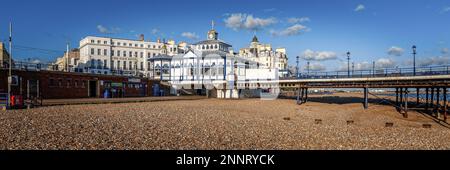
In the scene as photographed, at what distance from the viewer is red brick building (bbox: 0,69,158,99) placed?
1346 inches

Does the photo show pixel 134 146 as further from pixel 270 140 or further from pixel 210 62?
pixel 210 62

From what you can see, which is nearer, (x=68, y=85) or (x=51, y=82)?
(x=51, y=82)

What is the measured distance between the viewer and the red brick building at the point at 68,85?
34188mm

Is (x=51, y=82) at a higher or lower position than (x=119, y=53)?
lower

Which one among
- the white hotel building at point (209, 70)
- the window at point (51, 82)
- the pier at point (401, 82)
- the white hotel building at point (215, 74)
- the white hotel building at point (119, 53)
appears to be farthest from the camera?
the white hotel building at point (119, 53)

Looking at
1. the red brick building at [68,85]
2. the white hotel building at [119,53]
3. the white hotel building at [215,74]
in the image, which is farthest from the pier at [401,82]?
the white hotel building at [119,53]

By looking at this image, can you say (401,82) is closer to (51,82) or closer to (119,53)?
(51,82)

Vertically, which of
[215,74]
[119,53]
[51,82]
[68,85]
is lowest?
[68,85]

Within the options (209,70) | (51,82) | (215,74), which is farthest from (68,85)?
(215,74)

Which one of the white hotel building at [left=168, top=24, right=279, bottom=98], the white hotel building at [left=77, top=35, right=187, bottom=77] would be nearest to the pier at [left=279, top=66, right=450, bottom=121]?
the white hotel building at [left=168, top=24, right=279, bottom=98]

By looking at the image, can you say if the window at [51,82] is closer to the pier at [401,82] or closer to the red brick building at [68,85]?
the red brick building at [68,85]

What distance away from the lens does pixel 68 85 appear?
3947 cm
